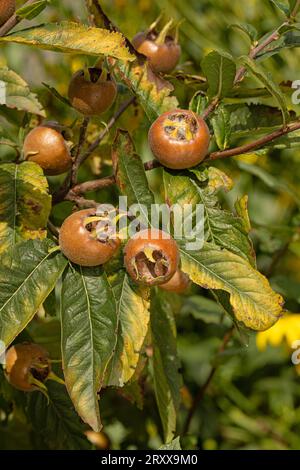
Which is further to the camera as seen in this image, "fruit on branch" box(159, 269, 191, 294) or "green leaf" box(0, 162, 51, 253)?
"fruit on branch" box(159, 269, 191, 294)

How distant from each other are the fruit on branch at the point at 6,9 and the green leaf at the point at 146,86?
0.58 feet

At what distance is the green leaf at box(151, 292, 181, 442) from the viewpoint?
130cm

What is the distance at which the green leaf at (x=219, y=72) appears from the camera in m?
1.07

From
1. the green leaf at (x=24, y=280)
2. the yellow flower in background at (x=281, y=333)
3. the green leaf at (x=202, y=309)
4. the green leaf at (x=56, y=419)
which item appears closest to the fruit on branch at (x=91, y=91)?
the green leaf at (x=24, y=280)

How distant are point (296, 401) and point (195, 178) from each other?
1640mm

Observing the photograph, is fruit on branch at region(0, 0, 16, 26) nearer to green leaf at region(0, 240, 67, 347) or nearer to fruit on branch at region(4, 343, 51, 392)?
green leaf at region(0, 240, 67, 347)

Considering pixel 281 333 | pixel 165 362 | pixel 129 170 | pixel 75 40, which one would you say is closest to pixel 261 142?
pixel 129 170

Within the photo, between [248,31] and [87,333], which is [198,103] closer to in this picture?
[248,31]

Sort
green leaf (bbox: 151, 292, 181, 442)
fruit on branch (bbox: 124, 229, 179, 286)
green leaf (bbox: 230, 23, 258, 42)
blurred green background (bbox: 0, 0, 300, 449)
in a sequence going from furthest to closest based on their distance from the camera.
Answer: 1. blurred green background (bbox: 0, 0, 300, 449)
2. green leaf (bbox: 151, 292, 181, 442)
3. green leaf (bbox: 230, 23, 258, 42)
4. fruit on branch (bbox: 124, 229, 179, 286)

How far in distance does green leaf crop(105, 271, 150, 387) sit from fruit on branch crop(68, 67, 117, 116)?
257 millimetres

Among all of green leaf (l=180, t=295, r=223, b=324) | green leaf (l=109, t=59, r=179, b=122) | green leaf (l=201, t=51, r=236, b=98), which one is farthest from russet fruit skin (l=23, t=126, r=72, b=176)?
green leaf (l=180, t=295, r=223, b=324)

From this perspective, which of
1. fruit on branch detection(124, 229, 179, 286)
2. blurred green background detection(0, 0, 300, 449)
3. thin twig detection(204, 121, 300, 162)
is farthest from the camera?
blurred green background detection(0, 0, 300, 449)

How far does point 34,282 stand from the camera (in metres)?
1.02

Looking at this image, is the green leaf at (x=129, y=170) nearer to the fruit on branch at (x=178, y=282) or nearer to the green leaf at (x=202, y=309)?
the fruit on branch at (x=178, y=282)
